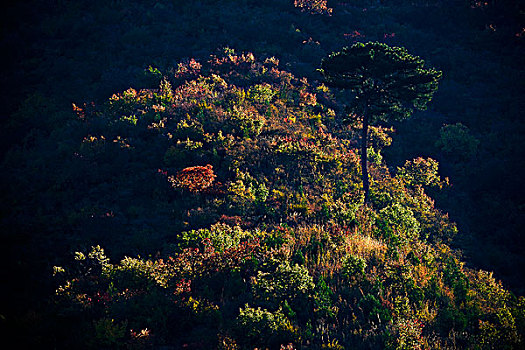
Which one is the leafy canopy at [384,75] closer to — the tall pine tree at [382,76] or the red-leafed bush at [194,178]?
the tall pine tree at [382,76]

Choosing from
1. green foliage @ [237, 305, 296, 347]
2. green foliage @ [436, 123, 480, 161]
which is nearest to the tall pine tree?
green foliage @ [436, 123, 480, 161]

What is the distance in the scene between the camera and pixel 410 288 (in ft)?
25.7

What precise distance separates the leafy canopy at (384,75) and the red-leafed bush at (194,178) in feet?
22.6

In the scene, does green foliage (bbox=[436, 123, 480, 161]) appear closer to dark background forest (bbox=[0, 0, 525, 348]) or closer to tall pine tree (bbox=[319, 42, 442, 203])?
dark background forest (bbox=[0, 0, 525, 348])

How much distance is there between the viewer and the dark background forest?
10453 millimetres

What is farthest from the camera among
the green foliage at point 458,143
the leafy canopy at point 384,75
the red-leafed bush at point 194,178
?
the green foliage at point 458,143

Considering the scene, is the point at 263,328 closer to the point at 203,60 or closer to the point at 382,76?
the point at 382,76

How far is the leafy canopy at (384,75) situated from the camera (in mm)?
12141

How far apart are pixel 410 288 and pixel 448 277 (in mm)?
1972

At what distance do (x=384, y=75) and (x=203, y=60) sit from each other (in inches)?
589

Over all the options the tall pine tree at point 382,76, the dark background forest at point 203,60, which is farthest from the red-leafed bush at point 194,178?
the tall pine tree at point 382,76

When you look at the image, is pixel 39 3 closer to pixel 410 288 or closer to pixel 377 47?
pixel 377 47

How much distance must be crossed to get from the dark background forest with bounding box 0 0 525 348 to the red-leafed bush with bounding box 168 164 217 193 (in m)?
1.45

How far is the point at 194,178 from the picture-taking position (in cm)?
1227
